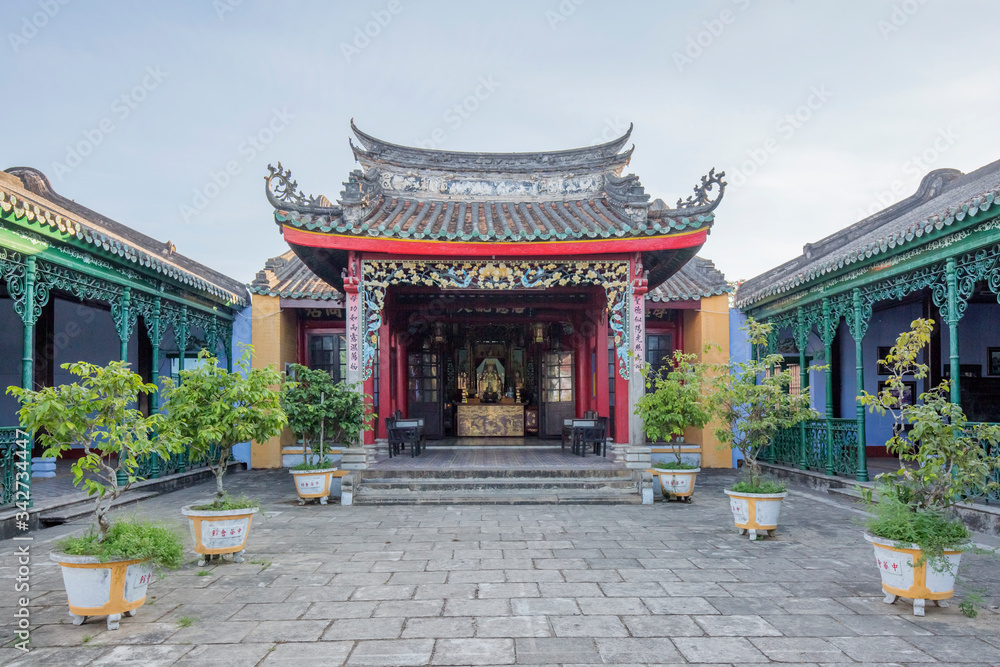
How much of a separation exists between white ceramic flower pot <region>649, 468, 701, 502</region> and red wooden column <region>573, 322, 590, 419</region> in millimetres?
4179

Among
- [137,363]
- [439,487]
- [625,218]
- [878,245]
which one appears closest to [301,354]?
[137,363]

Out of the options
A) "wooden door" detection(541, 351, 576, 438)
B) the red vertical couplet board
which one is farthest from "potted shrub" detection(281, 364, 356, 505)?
"wooden door" detection(541, 351, 576, 438)

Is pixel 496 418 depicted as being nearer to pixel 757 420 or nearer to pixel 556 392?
pixel 556 392

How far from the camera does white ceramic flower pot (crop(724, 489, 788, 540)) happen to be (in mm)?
5871

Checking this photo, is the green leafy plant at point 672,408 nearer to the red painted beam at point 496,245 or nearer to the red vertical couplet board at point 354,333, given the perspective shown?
the red painted beam at point 496,245

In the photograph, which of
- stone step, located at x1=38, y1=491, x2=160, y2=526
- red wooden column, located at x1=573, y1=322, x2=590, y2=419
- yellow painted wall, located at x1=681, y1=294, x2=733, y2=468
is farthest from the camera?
red wooden column, located at x1=573, y1=322, x2=590, y2=419

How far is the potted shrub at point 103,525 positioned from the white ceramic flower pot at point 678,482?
223 inches

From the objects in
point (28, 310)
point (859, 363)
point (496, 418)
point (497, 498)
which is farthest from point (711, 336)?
point (28, 310)

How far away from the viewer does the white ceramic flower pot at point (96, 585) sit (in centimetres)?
363

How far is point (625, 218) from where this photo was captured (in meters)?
9.23

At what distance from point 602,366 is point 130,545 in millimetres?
8430

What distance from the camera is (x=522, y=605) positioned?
4.00 metres

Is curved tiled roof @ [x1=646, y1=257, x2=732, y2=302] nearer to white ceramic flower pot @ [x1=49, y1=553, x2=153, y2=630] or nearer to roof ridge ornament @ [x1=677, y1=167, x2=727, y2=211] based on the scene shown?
roof ridge ornament @ [x1=677, y1=167, x2=727, y2=211]

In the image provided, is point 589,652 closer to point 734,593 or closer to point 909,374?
point 734,593
